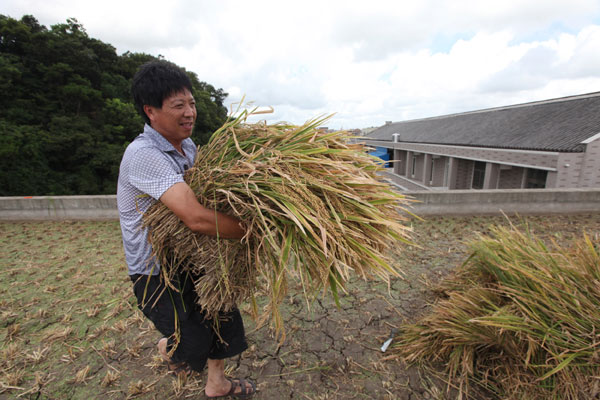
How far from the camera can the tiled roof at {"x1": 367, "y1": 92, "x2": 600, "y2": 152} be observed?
46.7 feet

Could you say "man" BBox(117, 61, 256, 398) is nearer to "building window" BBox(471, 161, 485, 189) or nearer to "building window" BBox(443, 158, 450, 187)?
"building window" BBox(471, 161, 485, 189)

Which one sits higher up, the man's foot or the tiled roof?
the tiled roof

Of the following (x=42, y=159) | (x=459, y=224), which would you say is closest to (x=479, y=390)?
(x=459, y=224)

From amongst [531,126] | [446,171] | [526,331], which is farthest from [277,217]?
[446,171]

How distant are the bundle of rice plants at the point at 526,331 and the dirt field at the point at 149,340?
10.0 inches

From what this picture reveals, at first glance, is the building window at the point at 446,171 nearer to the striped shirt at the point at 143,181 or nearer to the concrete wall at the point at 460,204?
the concrete wall at the point at 460,204

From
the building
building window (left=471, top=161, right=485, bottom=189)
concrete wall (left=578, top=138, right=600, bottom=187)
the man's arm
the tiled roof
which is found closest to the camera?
the man's arm

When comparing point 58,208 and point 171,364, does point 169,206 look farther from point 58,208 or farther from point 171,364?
point 58,208

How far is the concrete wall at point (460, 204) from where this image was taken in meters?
4.96

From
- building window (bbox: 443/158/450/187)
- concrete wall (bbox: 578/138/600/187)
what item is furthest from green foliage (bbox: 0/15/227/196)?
concrete wall (bbox: 578/138/600/187)

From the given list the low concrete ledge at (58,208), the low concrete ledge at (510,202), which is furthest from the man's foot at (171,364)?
the low concrete ledge at (510,202)

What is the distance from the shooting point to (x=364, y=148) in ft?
5.55

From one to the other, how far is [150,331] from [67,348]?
1.98 ft

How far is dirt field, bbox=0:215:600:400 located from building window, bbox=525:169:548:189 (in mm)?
14504
